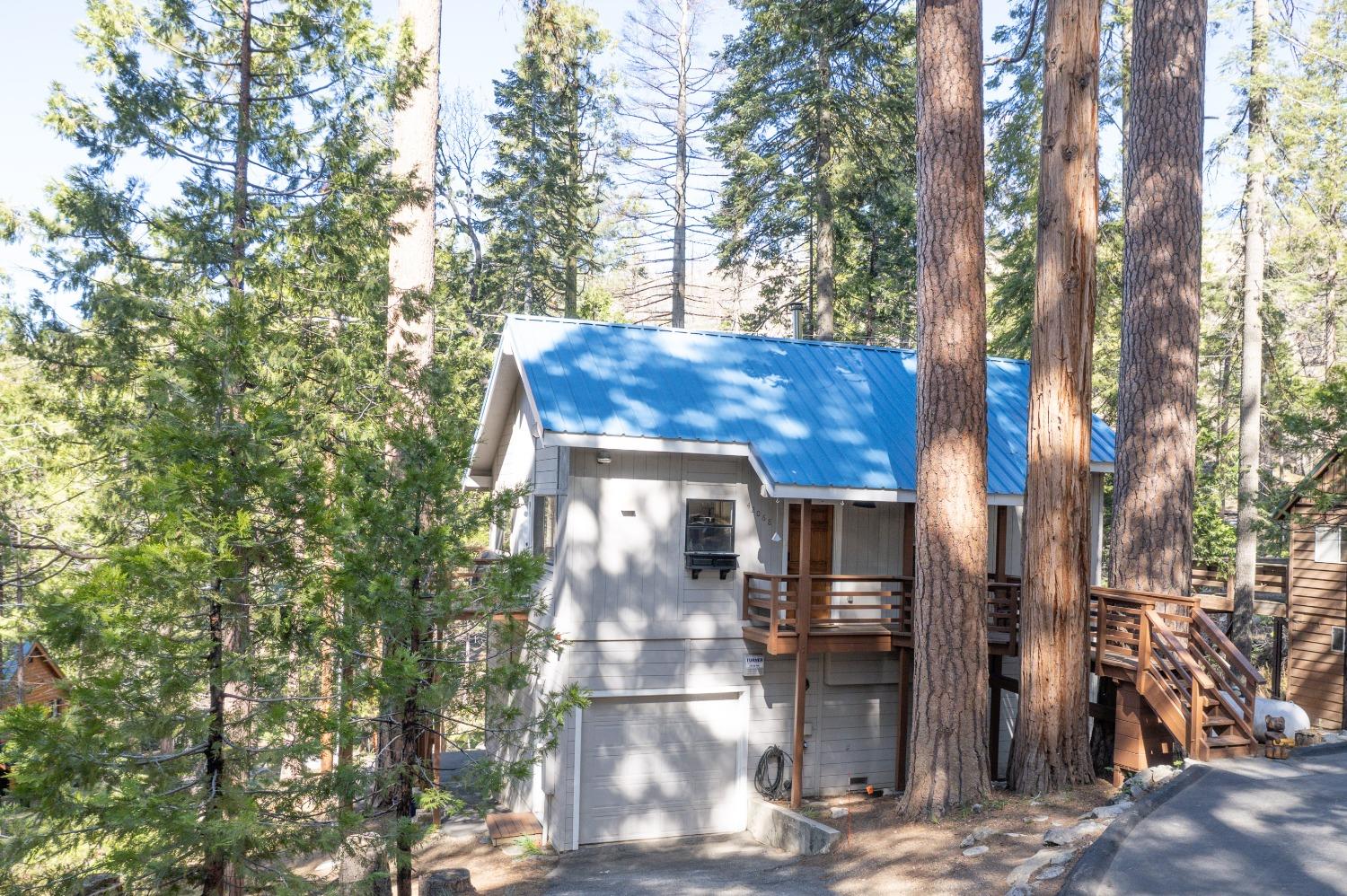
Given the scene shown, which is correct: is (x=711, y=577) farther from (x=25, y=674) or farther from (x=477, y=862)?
(x=25, y=674)

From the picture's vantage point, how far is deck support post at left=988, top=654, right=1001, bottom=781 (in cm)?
1287

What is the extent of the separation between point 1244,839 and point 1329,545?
53.5 feet

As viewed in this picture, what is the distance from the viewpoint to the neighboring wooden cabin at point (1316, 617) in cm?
1908

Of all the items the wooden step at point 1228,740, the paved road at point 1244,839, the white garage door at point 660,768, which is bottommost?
the white garage door at point 660,768

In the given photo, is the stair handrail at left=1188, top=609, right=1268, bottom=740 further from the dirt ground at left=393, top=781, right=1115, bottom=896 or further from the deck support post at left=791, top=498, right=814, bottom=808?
the deck support post at left=791, top=498, right=814, bottom=808

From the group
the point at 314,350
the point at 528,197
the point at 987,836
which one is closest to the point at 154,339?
the point at 314,350

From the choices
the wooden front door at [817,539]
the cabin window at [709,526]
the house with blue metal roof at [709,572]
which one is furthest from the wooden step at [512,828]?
the wooden front door at [817,539]

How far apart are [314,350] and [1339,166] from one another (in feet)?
62.3

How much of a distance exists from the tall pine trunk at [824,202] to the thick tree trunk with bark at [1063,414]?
1108 cm

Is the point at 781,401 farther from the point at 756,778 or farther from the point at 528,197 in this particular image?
the point at 528,197

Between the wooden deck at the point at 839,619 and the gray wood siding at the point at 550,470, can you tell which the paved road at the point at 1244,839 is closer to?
the wooden deck at the point at 839,619

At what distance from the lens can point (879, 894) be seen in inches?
297

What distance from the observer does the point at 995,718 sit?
519 inches

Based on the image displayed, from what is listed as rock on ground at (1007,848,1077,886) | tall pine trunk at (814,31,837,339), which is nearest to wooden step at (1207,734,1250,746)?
rock on ground at (1007,848,1077,886)
